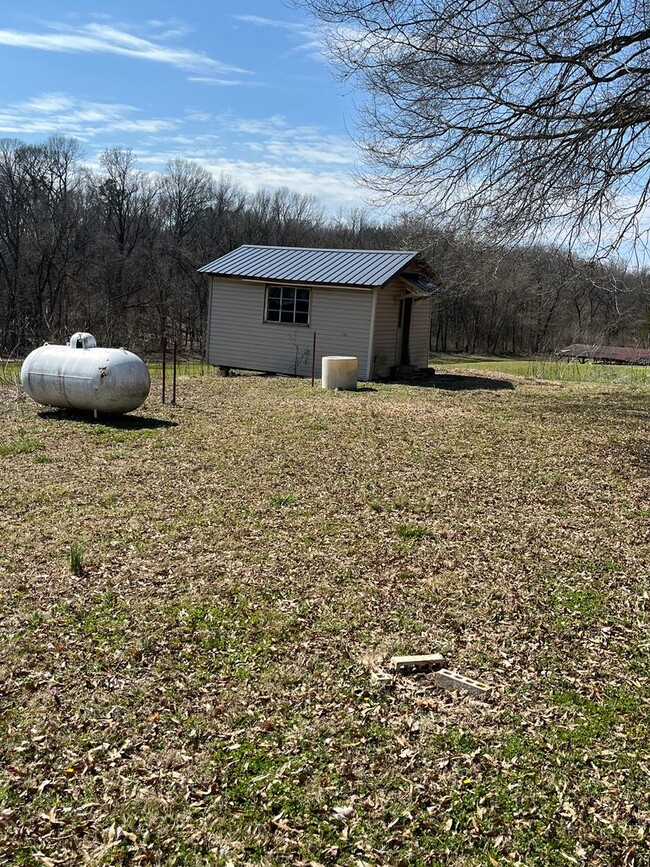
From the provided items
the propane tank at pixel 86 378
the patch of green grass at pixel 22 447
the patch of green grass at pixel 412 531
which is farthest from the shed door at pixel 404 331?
the patch of green grass at pixel 412 531

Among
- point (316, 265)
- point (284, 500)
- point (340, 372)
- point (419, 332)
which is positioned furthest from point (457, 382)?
point (284, 500)

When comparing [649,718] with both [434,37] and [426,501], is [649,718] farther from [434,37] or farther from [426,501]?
[434,37]

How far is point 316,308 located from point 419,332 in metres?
3.45

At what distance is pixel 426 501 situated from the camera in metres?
7.48

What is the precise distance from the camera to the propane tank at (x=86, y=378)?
1059 cm

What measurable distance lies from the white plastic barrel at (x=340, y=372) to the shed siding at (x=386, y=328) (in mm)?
2567

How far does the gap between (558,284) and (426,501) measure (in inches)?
214

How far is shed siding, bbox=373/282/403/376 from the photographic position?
1856cm

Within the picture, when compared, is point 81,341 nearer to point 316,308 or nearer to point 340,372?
point 340,372

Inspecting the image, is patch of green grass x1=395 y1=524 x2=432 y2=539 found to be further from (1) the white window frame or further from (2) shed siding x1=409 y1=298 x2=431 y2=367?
(2) shed siding x1=409 y1=298 x2=431 y2=367

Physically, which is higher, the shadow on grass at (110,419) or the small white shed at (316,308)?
the small white shed at (316,308)

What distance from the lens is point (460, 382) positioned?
1922 cm

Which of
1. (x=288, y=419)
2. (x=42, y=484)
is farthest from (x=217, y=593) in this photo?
(x=288, y=419)

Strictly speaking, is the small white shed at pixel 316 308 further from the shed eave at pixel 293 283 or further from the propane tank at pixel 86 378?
the propane tank at pixel 86 378
